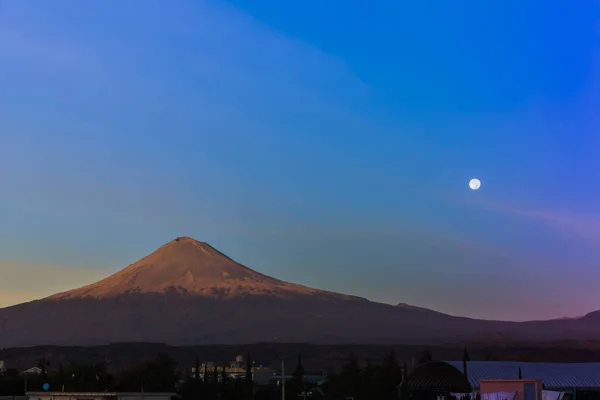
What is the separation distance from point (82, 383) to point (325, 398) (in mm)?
31578

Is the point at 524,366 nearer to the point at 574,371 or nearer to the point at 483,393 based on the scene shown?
the point at 574,371

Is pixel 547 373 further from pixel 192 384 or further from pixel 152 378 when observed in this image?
pixel 152 378

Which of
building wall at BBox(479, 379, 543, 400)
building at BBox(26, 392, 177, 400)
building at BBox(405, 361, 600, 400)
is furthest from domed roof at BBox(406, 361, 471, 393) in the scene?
building at BBox(26, 392, 177, 400)

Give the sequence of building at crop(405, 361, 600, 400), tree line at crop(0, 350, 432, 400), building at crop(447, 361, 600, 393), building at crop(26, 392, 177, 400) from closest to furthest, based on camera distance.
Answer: building at crop(405, 361, 600, 400), building at crop(447, 361, 600, 393), building at crop(26, 392, 177, 400), tree line at crop(0, 350, 432, 400)

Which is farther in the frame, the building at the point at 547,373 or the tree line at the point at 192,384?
the tree line at the point at 192,384

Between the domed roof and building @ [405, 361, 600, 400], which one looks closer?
building @ [405, 361, 600, 400]

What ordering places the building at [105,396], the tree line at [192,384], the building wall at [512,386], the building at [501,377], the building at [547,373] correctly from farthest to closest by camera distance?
1. the tree line at [192,384]
2. the building at [105,396]
3. the building at [547,373]
4. the building at [501,377]
5. the building wall at [512,386]

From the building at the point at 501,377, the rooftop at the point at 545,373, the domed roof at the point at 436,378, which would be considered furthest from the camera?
the domed roof at the point at 436,378

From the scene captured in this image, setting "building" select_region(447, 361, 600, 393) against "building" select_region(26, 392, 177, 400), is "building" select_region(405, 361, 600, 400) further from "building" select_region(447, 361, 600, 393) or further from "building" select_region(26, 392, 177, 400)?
"building" select_region(26, 392, 177, 400)

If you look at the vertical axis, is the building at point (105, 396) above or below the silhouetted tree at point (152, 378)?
below

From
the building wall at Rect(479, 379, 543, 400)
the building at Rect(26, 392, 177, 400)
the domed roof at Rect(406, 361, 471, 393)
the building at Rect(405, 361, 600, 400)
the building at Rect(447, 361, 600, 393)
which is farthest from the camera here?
the building at Rect(26, 392, 177, 400)

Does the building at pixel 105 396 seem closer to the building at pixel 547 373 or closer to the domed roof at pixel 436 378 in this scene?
the domed roof at pixel 436 378

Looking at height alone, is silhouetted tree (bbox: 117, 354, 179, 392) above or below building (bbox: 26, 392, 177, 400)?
above

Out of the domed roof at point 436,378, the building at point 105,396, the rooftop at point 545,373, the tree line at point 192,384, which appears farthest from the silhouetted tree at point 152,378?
the rooftop at point 545,373
